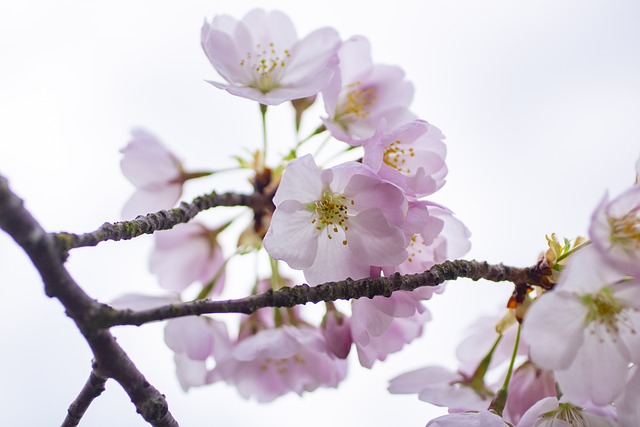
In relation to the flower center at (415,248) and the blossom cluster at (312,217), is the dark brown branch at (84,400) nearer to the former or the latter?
the blossom cluster at (312,217)

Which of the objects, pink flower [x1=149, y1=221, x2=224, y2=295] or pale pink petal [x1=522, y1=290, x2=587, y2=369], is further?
pink flower [x1=149, y1=221, x2=224, y2=295]

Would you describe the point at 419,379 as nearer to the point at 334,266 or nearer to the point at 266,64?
the point at 334,266

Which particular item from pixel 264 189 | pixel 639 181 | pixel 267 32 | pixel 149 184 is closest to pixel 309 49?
pixel 267 32

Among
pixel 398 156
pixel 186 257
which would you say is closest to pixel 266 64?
pixel 398 156

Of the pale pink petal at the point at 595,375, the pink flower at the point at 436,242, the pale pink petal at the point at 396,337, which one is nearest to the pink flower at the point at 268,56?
the pink flower at the point at 436,242

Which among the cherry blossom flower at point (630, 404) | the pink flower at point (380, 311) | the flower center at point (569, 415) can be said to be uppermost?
the pink flower at point (380, 311)

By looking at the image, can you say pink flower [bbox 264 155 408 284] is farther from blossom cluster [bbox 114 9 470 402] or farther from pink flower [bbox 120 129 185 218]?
pink flower [bbox 120 129 185 218]

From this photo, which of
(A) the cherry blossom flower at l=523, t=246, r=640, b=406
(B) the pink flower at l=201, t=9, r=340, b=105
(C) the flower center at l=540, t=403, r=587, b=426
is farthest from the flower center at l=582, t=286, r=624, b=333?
(B) the pink flower at l=201, t=9, r=340, b=105
